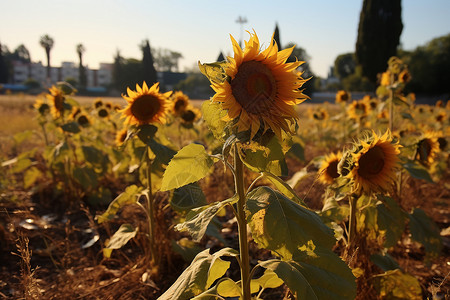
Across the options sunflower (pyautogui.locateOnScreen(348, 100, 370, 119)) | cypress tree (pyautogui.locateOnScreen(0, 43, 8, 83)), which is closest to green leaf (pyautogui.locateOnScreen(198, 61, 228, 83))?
sunflower (pyautogui.locateOnScreen(348, 100, 370, 119))

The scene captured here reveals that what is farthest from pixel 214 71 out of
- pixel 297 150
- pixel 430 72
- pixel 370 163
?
pixel 430 72

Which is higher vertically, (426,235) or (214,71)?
(214,71)

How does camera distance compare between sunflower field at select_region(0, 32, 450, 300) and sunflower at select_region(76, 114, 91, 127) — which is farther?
sunflower at select_region(76, 114, 91, 127)

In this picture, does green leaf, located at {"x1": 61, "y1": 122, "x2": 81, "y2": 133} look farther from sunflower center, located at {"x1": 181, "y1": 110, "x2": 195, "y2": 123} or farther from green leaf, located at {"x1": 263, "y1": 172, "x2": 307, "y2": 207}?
green leaf, located at {"x1": 263, "y1": 172, "x2": 307, "y2": 207}

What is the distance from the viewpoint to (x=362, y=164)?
6.15 feet

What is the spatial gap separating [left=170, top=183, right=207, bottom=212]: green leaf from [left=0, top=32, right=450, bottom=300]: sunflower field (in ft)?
0.04

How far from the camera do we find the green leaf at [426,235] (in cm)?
242

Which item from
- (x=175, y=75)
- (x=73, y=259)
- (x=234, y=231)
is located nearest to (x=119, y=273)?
(x=73, y=259)

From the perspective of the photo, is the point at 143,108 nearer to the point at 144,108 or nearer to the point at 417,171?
the point at 144,108

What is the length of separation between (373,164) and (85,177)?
2.96 m

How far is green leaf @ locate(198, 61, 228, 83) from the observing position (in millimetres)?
1273

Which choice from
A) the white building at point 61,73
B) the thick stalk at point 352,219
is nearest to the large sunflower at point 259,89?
the thick stalk at point 352,219

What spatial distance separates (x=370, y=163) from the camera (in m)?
1.87

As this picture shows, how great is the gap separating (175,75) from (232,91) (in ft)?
191
